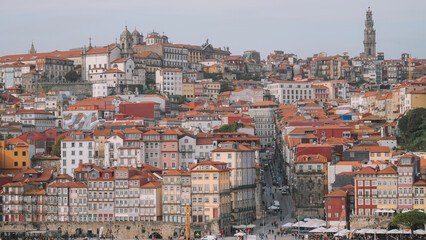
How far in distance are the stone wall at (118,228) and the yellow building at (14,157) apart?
1362 cm

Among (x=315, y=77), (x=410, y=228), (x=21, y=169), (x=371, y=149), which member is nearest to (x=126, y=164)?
(x=21, y=169)

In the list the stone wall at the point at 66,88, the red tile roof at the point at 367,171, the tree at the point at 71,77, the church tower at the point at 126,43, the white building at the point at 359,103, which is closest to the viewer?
the red tile roof at the point at 367,171

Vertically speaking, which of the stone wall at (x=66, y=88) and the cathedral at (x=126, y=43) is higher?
the cathedral at (x=126, y=43)

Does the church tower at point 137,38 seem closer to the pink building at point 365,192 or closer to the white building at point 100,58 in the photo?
the white building at point 100,58

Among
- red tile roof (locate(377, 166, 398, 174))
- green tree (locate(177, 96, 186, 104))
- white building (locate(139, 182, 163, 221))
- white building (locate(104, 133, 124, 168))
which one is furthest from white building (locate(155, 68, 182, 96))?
red tile roof (locate(377, 166, 398, 174))

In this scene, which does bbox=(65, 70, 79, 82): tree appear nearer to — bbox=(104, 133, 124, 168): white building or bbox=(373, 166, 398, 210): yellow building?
bbox=(104, 133, 124, 168): white building

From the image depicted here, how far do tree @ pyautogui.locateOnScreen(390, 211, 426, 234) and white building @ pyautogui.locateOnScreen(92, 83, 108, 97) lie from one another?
73.6 m

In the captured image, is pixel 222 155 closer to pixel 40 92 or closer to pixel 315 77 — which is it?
pixel 40 92

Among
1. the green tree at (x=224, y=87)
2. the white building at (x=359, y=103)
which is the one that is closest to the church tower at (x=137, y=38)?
the green tree at (x=224, y=87)

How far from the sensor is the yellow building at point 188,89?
155 meters

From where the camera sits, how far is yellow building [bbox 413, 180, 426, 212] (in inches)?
3221

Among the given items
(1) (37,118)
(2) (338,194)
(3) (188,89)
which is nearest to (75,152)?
(1) (37,118)

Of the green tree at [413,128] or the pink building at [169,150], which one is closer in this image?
the pink building at [169,150]

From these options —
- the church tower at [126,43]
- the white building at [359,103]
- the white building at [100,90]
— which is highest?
the church tower at [126,43]
